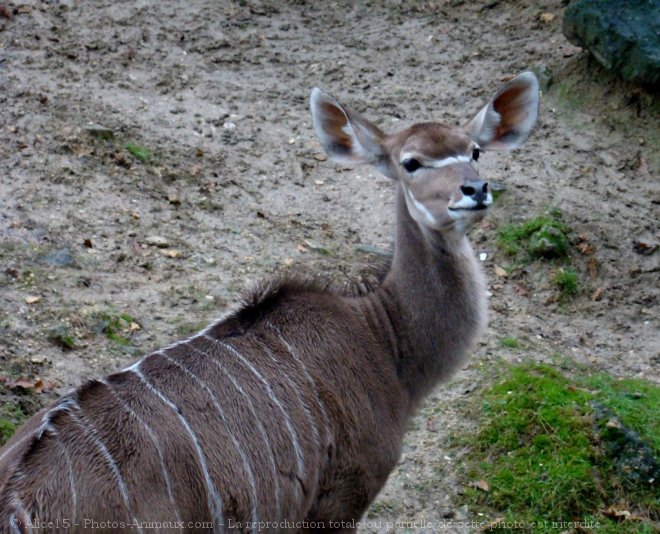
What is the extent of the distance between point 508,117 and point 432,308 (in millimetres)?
1040

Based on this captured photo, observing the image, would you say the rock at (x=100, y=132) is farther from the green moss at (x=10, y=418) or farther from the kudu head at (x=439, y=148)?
the kudu head at (x=439, y=148)

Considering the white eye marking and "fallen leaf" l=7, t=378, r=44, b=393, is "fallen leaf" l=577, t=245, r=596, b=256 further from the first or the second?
"fallen leaf" l=7, t=378, r=44, b=393

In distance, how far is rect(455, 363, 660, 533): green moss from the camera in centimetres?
512

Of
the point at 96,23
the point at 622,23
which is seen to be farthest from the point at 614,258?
the point at 96,23

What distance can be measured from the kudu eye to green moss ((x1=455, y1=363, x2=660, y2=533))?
177 cm

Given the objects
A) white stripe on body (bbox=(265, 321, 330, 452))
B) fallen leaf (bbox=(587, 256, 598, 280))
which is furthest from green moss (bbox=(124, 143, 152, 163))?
white stripe on body (bbox=(265, 321, 330, 452))

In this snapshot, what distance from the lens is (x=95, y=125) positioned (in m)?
7.35

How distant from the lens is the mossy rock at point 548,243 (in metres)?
7.01

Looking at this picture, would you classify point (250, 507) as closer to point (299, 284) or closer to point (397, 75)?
point (299, 284)

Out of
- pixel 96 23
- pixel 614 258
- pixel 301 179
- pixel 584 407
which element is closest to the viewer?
pixel 584 407

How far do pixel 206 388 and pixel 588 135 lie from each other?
5245 mm

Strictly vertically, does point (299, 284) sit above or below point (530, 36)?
above

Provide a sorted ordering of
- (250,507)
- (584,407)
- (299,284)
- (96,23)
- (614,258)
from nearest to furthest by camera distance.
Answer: (250,507) → (299,284) → (584,407) → (614,258) → (96,23)

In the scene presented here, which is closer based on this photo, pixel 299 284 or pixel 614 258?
pixel 299 284
